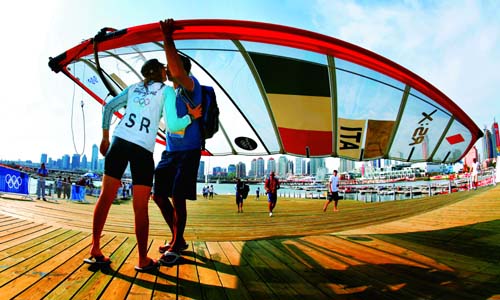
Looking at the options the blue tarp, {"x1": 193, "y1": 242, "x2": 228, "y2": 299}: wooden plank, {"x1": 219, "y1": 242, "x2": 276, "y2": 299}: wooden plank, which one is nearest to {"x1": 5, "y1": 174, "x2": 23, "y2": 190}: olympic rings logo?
the blue tarp

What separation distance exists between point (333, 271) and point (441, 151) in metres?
3.30

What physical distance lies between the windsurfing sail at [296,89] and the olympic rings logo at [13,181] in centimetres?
931

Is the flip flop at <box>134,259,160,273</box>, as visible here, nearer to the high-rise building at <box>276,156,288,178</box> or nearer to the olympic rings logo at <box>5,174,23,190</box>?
the high-rise building at <box>276,156,288,178</box>

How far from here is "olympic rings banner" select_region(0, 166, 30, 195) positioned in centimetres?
1037

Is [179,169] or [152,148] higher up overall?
[152,148]

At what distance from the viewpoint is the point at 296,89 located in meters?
3.94

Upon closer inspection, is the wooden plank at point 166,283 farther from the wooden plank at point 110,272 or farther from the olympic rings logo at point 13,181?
the olympic rings logo at point 13,181

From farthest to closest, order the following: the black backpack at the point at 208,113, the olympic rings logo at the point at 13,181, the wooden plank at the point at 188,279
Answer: the olympic rings logo at the point at 13,181, the black backpack at the point at 208,113, the wooden plank at the point at 188,279

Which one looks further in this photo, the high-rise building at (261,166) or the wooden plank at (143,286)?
the high-rise building at (261,166)

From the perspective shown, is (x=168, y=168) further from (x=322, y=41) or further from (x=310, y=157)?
(x=310, y=157)

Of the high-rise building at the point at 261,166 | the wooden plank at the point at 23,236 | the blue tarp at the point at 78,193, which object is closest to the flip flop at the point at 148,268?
the wooden plank at the point at 23,236

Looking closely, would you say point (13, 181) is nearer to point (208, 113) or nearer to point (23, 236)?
point (23, 236)

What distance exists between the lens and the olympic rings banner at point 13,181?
10367 millimetres

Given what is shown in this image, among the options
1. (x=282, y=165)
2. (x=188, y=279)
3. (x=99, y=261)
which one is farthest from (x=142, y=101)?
(x=282, y=165)
